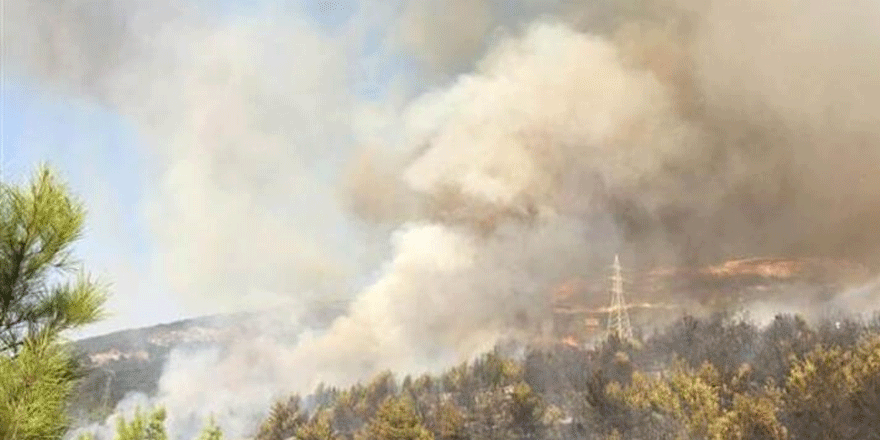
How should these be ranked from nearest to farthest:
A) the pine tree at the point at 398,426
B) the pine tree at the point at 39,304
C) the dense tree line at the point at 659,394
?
the pine tree at the point at 39,304 < the dense tree line at the point at 659,394 < the pine tree at the point at 398,426

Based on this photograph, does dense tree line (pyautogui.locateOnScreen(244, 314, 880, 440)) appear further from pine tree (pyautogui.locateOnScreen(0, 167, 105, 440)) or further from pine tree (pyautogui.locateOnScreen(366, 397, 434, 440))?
pine tree (pyautogui.locateOnScreen(0, 167, 105, 440))

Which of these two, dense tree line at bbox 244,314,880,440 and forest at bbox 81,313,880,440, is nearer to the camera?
forest at bbox 81,313,880,440

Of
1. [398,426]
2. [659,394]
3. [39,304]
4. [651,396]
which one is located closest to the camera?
[39,304]

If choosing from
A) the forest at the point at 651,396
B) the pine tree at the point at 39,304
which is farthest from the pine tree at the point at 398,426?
the pine tree at the point at 39,304

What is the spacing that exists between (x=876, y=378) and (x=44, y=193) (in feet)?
203

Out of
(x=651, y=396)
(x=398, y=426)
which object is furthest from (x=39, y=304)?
(x=651, y=396)

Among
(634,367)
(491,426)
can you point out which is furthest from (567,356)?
(491,426)

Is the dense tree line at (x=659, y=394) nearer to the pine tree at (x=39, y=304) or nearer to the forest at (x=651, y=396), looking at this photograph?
the forest at (x=651, y=396)

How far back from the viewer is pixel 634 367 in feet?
367

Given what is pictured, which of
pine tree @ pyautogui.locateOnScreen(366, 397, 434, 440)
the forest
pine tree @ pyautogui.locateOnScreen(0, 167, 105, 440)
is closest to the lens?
pine tree @ pyautogui.locateOnScreen(0, 167, 105, 440)

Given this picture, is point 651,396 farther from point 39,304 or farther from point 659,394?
point 39,304

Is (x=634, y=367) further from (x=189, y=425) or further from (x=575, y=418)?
(x=189, y=425)

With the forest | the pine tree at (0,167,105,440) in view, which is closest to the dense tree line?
the forest

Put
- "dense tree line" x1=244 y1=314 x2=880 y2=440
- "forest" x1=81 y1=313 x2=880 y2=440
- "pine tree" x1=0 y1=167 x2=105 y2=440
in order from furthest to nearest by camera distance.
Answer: "dense tree line" x1=244 y1=314 x2=880 y2=440 → "forest" x1=81 y1=313 x2=880 y2=440 → "pine tree" x1=0 y1=167 x2=105 y2=440
